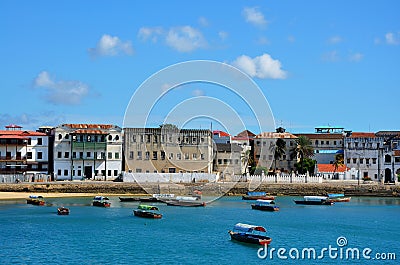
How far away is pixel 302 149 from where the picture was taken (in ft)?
366

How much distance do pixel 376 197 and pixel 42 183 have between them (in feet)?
175

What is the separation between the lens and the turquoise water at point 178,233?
41.7 metres

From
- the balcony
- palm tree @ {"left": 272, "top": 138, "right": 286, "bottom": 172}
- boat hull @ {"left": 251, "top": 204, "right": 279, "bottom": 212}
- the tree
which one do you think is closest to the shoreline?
the balcony

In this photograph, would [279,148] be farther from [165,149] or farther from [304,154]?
Result: [165,149]

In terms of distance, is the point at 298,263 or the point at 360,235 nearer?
the point at 298,263

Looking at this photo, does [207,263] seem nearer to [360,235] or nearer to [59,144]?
[360,235]

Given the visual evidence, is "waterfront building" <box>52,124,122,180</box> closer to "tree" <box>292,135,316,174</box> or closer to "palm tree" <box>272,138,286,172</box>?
"palm tree" <box>272,138,286,172</box>

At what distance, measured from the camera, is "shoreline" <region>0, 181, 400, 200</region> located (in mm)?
88812

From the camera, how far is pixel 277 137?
115062mm

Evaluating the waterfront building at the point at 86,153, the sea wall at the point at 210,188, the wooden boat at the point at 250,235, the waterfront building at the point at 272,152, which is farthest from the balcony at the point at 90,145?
the wooden boat at the point at 250,235

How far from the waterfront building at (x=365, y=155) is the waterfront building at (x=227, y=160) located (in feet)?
69.7

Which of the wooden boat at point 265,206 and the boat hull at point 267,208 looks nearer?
the boat hull at point 267,208

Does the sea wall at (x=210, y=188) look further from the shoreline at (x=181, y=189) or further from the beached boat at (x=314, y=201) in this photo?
the beached boat at (x=314, y=201)

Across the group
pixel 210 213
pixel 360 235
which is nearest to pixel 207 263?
pixel 360 235
